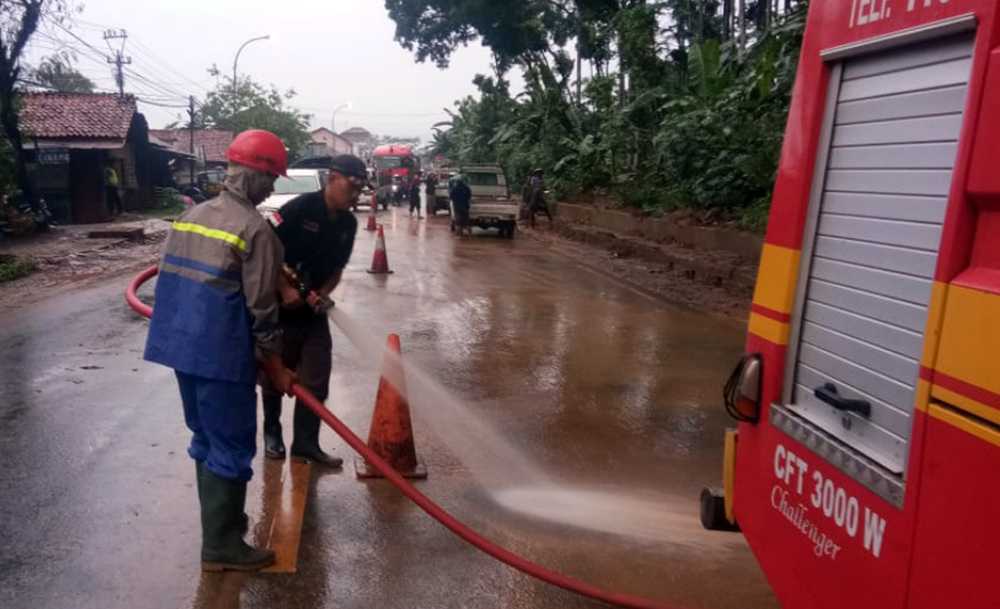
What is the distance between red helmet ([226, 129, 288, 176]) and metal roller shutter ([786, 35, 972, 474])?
240 centimetres

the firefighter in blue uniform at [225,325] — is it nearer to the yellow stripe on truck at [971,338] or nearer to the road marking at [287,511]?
the road marking at [287,511]

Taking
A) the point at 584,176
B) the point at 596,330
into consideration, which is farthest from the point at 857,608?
the point at 584,176

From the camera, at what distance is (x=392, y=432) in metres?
5.48

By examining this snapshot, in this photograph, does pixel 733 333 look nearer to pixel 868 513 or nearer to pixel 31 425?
pixel 31 425

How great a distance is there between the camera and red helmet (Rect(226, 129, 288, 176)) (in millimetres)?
3992

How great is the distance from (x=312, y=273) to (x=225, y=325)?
158 centimetres

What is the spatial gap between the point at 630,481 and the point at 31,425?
4.14 metres

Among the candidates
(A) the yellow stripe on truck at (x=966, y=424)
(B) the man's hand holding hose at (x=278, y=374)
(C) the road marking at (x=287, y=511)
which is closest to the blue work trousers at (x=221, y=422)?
(B) the man's hand holding hose at (x=278, y=374)

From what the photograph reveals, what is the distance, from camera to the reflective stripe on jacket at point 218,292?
12.4 feet

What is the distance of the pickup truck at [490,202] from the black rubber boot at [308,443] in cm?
2015

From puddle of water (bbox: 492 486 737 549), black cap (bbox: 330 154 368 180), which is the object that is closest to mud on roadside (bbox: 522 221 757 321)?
puddle of water (bbox: 492 486 737 549)

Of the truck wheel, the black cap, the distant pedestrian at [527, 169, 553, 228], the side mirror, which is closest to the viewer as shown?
the side mirror

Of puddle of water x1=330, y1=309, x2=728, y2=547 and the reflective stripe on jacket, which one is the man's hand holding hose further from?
puddle of water x1=330, y1=309, x2=728, y2=547

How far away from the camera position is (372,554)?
4.36 metres
